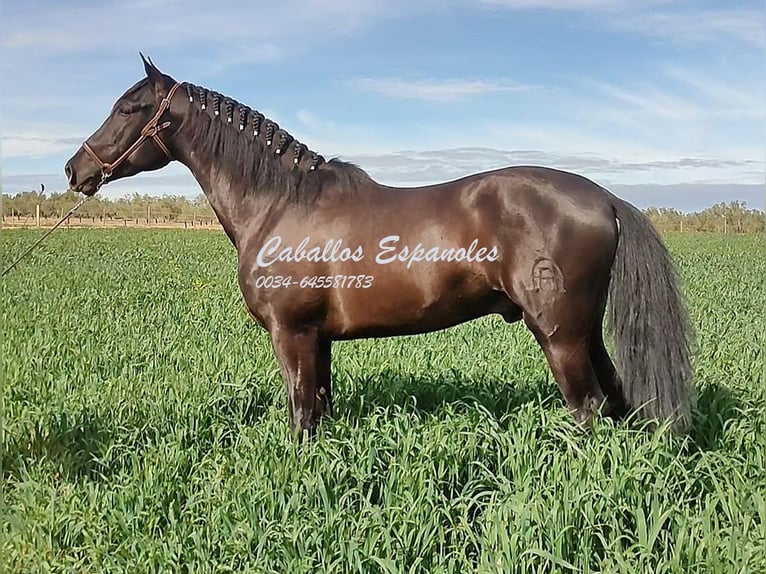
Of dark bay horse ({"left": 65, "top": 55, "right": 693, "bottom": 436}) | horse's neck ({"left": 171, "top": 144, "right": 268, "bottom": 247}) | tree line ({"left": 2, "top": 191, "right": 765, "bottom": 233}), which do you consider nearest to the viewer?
dark bay horse ({"left": 65, "top": 55, "right": 693, "bottom": 436})

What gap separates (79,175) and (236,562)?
2986mm

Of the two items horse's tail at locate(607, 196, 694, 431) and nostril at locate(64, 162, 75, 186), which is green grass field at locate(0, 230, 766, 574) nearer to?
horse's tail at locate(607, 196, 694, 431)

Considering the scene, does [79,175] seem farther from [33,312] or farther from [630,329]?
[33,312]

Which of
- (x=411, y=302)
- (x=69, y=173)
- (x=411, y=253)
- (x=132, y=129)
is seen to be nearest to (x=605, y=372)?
(x=411, y=302)

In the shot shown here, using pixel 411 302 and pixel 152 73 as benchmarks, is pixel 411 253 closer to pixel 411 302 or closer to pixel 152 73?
pixel 411 302

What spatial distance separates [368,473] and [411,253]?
4.34 feet

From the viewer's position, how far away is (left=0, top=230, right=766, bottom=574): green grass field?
299 cm

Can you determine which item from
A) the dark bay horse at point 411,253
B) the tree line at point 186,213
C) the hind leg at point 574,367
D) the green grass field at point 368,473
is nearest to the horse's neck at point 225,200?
the dark bay horse at point 411,253

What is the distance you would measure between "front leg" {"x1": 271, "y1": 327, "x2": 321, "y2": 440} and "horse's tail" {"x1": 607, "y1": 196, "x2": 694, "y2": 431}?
189 centimetres

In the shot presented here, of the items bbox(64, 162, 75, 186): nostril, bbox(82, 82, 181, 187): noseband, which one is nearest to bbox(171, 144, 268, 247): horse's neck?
bbox(82, 82, 181, 187): noseband

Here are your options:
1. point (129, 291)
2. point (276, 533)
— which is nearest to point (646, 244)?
point (276, 533)

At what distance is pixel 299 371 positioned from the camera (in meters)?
4.34

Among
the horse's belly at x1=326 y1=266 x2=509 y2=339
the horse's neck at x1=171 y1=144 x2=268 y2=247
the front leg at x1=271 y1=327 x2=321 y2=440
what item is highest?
the horse's neck at x1=171 y1=144 x2=268 y2=247

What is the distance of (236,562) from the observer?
121 inches
